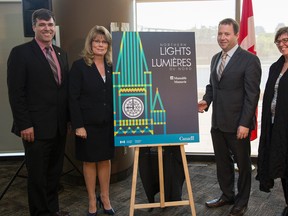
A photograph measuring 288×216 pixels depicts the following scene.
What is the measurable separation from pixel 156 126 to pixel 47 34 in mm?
1168

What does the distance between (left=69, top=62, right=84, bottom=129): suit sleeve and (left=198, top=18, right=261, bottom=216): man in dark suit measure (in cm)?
114

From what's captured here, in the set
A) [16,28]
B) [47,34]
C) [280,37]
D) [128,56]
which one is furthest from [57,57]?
[16,28]

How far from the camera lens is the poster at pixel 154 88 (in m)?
2.39

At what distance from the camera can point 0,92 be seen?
180 inches

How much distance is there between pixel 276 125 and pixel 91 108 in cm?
156

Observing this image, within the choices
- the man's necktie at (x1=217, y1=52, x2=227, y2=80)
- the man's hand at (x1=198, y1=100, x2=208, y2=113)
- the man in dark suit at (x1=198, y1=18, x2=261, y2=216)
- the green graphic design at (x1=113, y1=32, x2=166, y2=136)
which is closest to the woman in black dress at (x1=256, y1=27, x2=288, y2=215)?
the man in dark suit at (x1=198, y1=18, x2=261, y2=216)

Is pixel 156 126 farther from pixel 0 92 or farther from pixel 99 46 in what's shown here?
pixel 0 92

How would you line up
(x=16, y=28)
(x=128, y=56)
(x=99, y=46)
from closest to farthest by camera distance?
(x=128, y=56), (x=99, y=46), (x=16, y=28)

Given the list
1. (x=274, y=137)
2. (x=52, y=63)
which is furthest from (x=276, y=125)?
(x=52, y=63)

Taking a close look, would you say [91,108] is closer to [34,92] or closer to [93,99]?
[93,99]

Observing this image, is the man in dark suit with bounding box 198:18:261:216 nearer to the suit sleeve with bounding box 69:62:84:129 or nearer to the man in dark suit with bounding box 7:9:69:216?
the suit sleeve with bounding box 69:62:84:129

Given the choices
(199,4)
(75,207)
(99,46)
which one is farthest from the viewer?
(199,4)

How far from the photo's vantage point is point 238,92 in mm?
2627

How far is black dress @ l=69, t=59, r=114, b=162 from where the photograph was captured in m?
2.56
